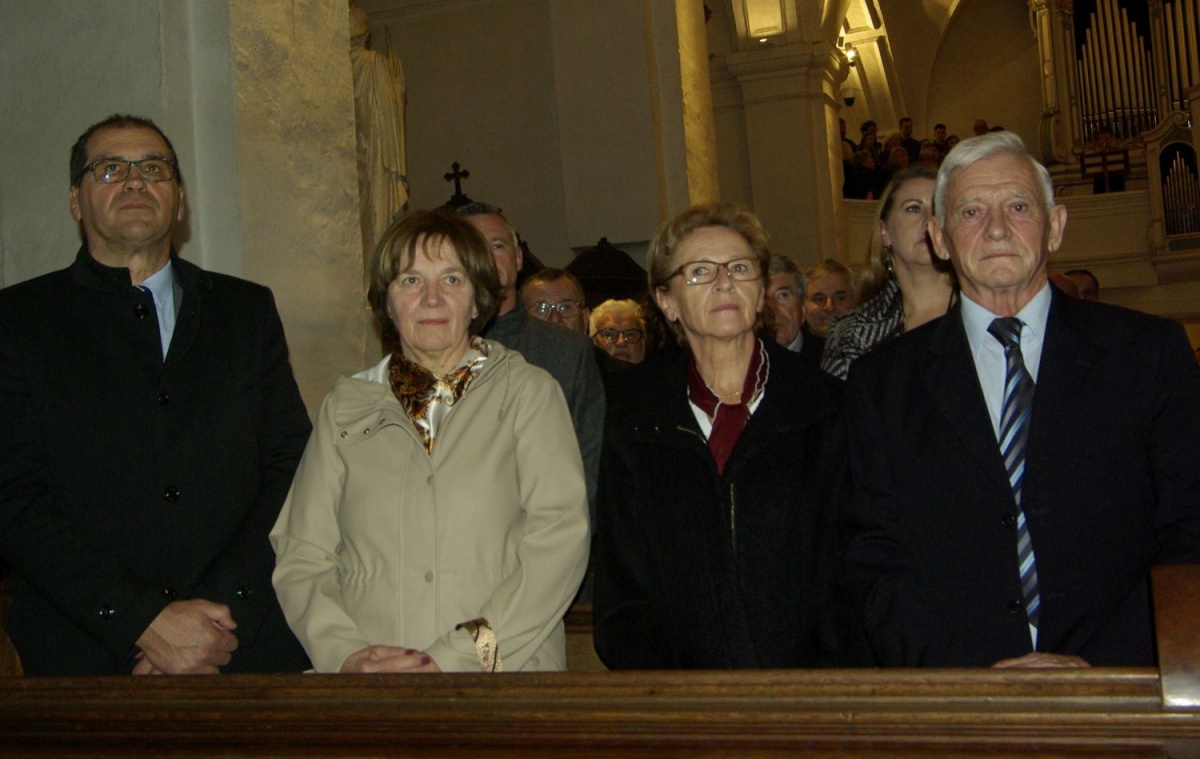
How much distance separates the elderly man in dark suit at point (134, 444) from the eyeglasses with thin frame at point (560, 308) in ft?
6.82

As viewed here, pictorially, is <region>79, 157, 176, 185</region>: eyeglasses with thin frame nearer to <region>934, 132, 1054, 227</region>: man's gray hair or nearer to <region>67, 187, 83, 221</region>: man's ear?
<region>67, 187, 83, 221</region>: man's ear

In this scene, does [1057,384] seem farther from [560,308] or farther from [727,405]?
[560,308]

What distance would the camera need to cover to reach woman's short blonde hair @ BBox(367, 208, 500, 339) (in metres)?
2.54

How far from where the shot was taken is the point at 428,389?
98.7 inches

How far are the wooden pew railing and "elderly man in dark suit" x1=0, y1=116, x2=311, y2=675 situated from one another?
44 cm

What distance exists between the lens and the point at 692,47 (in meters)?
7.96

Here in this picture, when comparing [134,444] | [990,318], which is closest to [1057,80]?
[990,318]

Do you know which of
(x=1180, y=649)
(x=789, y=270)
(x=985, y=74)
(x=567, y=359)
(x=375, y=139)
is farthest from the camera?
(x=985, y=74)

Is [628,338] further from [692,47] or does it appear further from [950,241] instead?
[692,47]

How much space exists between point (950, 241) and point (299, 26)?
7.45ft

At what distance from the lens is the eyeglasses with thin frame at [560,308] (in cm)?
471

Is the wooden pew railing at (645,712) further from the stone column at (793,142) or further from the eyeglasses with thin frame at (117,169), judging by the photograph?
the stone column at (793,142)

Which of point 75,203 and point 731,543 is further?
point 75,203

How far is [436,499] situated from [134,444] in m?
0.68
